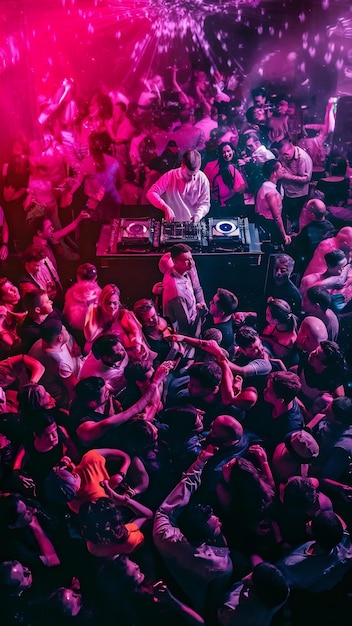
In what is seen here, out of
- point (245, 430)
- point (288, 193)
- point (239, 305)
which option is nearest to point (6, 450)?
point (245, 430)

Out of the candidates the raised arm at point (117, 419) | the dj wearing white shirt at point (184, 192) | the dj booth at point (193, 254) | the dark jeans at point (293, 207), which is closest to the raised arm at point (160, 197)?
the dj wearing white shirt at point (184, 192)

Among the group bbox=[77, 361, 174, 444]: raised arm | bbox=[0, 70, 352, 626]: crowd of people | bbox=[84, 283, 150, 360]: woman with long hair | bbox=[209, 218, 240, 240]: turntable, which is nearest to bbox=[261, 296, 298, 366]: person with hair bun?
bbox=[0, 70, 352, 626]: crowd of people

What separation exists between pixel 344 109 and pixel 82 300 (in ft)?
13.7

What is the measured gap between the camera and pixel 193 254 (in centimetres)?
561

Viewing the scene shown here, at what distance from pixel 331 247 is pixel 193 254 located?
1459 mm

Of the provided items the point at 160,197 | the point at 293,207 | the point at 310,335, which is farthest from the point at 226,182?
the point at 310,335

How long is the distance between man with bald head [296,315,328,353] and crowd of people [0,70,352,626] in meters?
0.02

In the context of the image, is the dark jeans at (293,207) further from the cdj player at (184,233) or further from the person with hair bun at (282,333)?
the person with hair bun at (282,333)

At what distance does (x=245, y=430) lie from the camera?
4902 mm

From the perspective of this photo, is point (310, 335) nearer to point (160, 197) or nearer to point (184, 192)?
point (184, 192)

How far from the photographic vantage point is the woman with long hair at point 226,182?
6.70 meters

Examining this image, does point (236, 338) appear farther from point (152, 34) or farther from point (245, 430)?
point (152, 34)

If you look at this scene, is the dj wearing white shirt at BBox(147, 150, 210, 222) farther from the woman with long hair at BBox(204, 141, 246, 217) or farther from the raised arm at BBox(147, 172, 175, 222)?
the woman with long hair at BBox(204, 141, 246, 217)

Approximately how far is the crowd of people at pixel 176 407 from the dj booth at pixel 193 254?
129 mm
